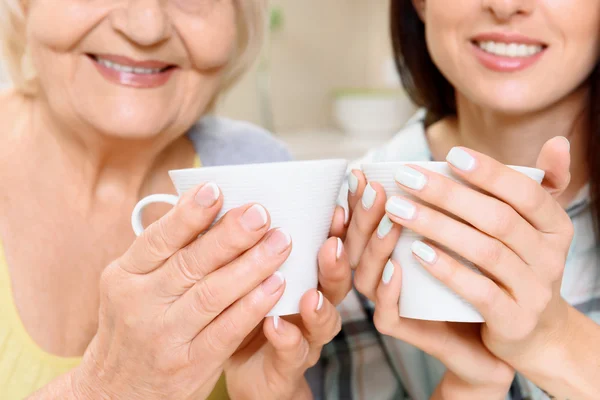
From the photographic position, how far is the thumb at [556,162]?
0.57 meters

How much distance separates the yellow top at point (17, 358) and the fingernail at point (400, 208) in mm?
554

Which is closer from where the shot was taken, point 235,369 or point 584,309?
point 235,369

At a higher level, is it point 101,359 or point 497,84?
point 497,84

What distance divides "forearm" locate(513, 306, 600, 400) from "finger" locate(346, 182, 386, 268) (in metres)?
0.21

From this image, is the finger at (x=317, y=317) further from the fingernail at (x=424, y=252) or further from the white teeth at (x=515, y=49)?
the white teeth at (x=515, y=49)

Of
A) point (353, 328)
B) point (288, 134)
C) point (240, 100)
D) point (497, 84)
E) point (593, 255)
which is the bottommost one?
point (288, 134)

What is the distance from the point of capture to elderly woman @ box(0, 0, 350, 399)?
0.56 metres

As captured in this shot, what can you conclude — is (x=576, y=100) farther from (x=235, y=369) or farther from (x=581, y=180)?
(x=235, y=369)

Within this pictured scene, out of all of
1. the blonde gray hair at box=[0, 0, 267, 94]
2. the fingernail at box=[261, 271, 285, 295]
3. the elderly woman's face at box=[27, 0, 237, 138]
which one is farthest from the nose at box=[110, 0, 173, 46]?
the fingernail at box=[261, 271, 285, 295]

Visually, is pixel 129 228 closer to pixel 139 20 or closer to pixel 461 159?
pixel 139 20

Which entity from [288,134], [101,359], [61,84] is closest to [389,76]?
[288,134]

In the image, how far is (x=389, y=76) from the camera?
2666 millimetres

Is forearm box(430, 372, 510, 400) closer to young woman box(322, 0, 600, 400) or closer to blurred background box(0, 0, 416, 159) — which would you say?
young woman box(322, 0, 600, 400)

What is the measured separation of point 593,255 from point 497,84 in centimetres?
31
